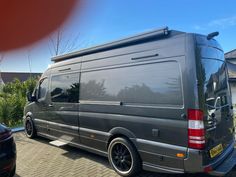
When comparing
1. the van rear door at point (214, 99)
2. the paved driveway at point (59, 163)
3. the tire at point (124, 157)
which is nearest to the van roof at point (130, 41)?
the van rear door at point (214, 99)

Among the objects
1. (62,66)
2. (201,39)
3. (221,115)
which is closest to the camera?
(201,39)

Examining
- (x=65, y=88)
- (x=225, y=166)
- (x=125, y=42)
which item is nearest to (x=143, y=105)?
(x=125, y=42)

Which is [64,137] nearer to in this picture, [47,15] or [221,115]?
[47,15]

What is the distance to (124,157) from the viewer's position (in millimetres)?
5195

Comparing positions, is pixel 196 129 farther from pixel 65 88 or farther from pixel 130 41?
pixel 65 88

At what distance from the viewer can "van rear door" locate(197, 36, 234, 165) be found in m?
4.28

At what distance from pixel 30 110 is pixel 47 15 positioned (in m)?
4.50

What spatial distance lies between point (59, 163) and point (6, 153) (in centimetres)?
162

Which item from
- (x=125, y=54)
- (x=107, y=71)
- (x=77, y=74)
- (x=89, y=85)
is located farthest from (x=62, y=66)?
(x=125, y=54)

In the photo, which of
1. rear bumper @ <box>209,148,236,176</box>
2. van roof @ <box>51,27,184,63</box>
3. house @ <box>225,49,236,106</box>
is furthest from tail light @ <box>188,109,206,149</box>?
house @ <box>225,49,236,106</box>

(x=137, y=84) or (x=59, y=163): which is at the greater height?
(x=137, y=84)

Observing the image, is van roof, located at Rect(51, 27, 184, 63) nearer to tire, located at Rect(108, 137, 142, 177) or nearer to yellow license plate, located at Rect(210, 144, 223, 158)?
tire, located at Rect(108, 137, 142, 177)

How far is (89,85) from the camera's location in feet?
19.8

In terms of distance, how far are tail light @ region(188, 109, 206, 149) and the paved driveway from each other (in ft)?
4.09
